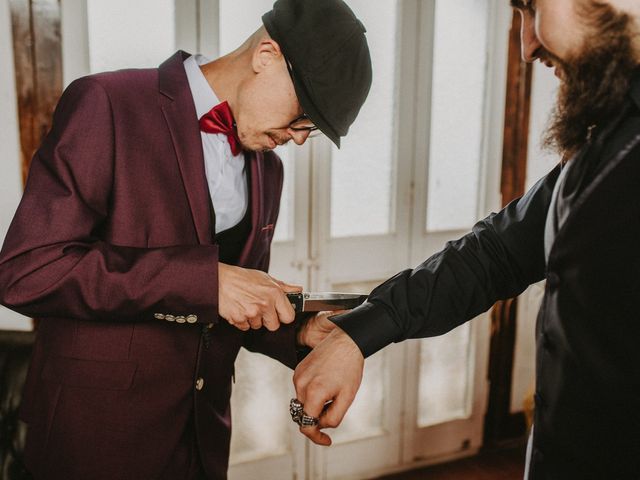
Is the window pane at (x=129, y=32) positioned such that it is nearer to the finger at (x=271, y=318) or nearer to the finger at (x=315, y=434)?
the finger at (x=271, y=318)

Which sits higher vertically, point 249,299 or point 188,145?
point 188,145

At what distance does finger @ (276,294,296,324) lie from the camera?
138 cm

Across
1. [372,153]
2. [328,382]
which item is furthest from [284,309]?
[372,153]

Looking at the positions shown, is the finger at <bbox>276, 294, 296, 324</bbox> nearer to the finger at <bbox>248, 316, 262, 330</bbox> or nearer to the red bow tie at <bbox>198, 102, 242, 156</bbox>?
the finger at <bbox>248, 316, 262, 330</bbox>

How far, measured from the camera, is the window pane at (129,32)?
2303 millimetres

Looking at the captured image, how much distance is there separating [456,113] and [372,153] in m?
0.55

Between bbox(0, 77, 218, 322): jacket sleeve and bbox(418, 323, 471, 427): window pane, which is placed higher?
bbox(0, 77, 218, 322): jacket sleeve

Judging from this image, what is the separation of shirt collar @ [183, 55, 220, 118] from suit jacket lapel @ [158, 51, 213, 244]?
94 millimetres

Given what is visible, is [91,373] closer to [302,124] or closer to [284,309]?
[284,309]

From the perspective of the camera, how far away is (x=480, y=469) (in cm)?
340

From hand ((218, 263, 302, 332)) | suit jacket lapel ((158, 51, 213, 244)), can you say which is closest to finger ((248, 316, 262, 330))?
hand ((218, 263, 302, 332))

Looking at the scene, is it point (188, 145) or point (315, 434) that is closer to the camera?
point (315, 434)

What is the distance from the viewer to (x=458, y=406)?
3479 mm

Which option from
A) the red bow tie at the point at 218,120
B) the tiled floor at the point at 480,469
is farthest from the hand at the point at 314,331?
the tiled floor at the point at 480,469
